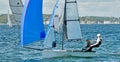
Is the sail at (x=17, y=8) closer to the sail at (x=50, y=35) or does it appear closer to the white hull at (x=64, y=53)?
the sail at (x=50, y=35)

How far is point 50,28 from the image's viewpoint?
1329 inches

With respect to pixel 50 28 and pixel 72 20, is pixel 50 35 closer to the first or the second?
pixel 50 28

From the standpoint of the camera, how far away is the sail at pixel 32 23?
104 ft

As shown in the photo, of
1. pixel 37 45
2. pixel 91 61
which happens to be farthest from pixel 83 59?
pixel 37 45

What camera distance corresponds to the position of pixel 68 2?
3447 cm

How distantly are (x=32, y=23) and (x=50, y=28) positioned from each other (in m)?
1.93

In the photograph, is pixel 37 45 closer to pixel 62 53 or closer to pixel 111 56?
pixel 62 53

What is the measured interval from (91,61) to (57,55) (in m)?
2.64

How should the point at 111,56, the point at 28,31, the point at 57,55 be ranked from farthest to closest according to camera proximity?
1. the point at 111,56
2. the point at 57,55
3. the point at 28,31

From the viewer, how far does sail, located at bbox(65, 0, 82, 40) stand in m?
34.5

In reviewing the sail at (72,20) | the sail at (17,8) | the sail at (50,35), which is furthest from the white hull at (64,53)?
the sail at (17,8)

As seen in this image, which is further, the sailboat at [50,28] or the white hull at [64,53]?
the white hull at [64,53]

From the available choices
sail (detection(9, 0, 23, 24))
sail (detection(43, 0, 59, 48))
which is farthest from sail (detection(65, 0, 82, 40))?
sail (detection(9, 0, 23, 24))

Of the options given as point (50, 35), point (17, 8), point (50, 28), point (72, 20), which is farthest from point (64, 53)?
point (17, 8)
